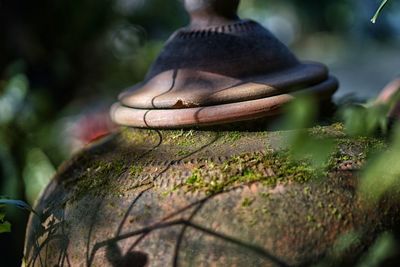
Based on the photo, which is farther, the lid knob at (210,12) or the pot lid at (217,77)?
the lid knob at (210,12)

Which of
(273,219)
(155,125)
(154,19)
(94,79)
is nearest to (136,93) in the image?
(155,125)

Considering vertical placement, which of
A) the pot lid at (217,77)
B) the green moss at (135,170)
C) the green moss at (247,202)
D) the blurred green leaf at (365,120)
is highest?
the pot lid at (217,77)

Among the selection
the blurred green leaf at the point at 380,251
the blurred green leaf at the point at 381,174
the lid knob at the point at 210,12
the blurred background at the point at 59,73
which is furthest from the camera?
the blurred background at the point at 59,73

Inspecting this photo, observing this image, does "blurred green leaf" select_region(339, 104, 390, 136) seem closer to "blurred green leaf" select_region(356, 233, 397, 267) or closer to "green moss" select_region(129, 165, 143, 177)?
"blurred green leaf" select_region(356, 233, 397, 267)

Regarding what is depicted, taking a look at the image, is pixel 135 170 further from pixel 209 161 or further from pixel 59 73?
pixel 59 73

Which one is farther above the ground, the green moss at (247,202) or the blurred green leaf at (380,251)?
the green moss at (247,202)

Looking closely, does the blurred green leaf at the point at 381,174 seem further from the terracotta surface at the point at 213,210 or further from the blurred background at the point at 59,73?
the blurred background at the point at 59,73

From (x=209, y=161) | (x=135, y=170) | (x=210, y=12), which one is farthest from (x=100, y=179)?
(x=210, y=12)

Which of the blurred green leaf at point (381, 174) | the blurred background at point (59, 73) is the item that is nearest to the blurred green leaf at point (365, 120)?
the blurred green leaf at point (381, 174)

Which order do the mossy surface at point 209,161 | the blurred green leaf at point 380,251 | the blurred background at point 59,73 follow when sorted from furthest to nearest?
the blurred background at point 59,73 < the mossy surface at point 209,161 < the blurred green leaf at point 380,251
